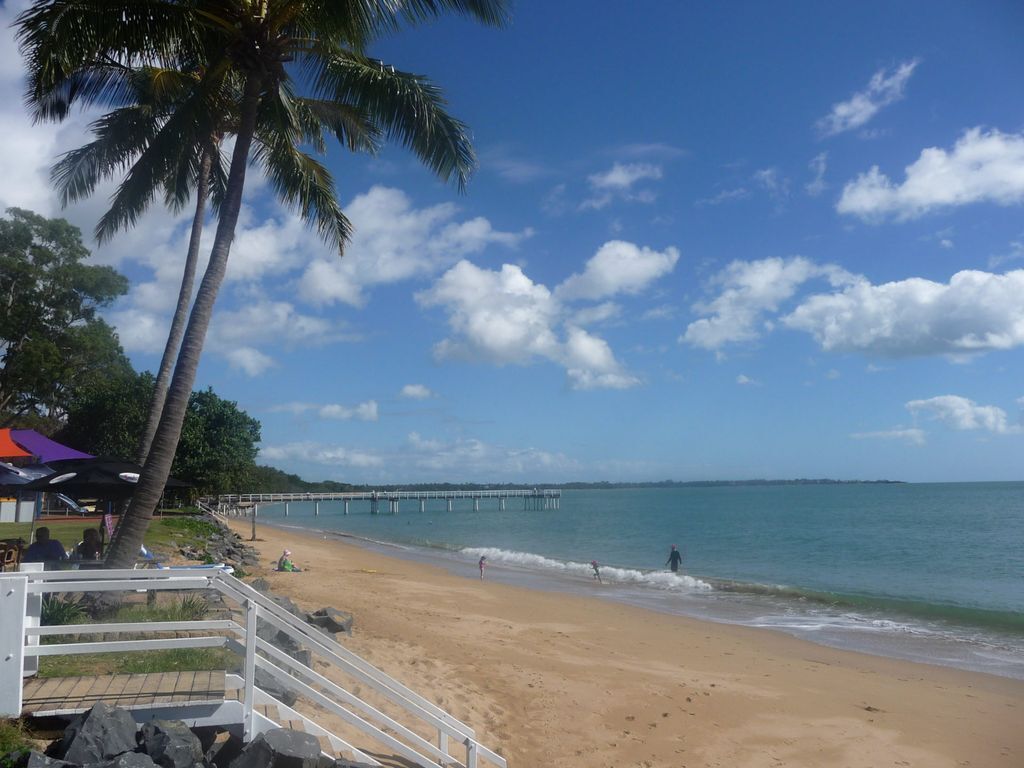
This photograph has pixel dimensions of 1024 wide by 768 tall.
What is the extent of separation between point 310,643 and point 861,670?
11.0 meters

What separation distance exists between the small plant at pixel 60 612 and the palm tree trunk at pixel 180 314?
4.45 m

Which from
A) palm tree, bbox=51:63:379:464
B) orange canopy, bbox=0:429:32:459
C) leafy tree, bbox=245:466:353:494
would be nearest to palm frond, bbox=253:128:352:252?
palm tree, bbox=51:63:379:464

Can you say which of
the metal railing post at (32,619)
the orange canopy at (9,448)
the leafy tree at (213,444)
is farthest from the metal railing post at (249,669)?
the leafy tree at (213,444)

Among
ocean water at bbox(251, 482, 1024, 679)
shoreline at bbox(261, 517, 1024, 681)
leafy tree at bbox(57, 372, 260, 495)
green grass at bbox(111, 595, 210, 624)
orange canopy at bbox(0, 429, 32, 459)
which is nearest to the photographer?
green grass at bbox(111, 595, 210, 624)

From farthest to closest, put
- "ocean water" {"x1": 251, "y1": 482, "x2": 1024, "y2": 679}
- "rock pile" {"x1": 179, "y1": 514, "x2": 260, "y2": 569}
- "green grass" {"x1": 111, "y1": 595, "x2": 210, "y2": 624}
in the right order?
1. "rock pile" {"x1": 179, "y1": 514, "x2": 260, "y2": 569}
2. "ocean water" {"x1": 251, "y1": 482, "x2": 1024, "y2": 679}
3. "green grass" {"x1": 111, "y1": 595, "x2": 210, "y2": 624}

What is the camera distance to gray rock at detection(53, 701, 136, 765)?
15.1 ft

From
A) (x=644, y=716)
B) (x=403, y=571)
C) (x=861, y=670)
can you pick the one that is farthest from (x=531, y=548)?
(x=644, y=716)

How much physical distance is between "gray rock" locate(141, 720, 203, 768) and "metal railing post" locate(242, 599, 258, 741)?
35cm

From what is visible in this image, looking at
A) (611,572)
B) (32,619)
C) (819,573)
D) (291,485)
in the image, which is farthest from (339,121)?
(291,485)

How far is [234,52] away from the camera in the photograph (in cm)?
1000

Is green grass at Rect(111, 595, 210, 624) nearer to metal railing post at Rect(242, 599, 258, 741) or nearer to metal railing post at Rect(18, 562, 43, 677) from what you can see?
metal railing post at Rect(18, 562, 43, 677)

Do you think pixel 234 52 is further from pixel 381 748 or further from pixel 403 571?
pixel 403 571

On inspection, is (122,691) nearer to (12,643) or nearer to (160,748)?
(12,643)

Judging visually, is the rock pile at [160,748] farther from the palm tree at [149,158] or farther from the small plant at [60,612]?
the palm tree at [149,158]
